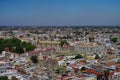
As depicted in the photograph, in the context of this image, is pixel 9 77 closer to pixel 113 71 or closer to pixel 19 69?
pixel 19 69

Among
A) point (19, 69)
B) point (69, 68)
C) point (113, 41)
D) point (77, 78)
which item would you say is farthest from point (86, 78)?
point (113, 41)

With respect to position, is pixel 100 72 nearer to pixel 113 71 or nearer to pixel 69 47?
pixel 113 71

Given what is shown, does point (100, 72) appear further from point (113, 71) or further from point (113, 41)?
point (113, 41)

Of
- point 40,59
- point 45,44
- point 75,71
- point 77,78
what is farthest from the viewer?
point 45,44

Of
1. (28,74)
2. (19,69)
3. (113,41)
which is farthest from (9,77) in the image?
(113,41)

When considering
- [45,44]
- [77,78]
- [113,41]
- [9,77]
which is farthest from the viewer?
[113,41]

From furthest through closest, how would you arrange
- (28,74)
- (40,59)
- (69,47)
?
1. (69,47)
2. (40,59)
3. (28,74)

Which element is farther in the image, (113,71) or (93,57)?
(93,57)

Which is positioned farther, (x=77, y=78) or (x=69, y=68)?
(x=69, y=68)

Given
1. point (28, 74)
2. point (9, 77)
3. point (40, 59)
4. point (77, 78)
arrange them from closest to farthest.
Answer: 1. point (77, 78)
2. point (9, 77)
3. point (28, 74)
4. point (40, 59)
